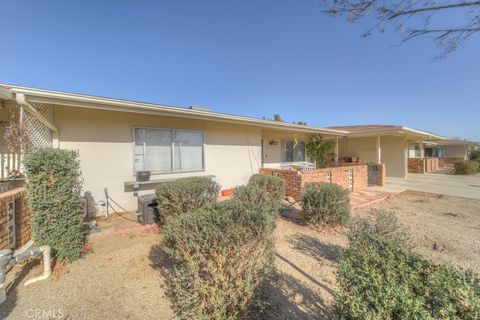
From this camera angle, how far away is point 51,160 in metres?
3.00

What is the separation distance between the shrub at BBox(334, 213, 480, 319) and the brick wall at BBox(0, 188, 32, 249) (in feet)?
14.9

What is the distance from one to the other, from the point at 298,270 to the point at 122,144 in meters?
5.24

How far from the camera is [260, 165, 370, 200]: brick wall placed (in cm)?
680

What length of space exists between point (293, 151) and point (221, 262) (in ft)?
31.4

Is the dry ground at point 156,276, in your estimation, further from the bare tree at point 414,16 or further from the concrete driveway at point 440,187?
the concrete driveway at point 440,187

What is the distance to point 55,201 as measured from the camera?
300cm

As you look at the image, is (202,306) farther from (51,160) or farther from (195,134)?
(195,134)

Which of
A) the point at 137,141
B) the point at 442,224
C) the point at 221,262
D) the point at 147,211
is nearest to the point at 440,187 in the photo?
the point at 442,224

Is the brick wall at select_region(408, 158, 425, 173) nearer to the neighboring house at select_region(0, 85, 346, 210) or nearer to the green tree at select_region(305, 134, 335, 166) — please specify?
the green tree at select_region(305, 134, 335, 166)

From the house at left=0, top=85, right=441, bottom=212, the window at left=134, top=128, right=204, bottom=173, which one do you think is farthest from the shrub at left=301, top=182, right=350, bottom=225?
the window at left=134, top=128, right=204, bottom=173

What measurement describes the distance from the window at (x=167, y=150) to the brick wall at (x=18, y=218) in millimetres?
2411

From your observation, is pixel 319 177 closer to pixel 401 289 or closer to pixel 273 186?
pixel 273 186

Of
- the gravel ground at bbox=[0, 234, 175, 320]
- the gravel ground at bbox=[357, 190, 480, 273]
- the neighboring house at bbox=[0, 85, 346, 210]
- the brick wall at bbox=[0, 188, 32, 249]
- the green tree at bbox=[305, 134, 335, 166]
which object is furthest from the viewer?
the green tree at bbox=[305, 134, 335, 166]

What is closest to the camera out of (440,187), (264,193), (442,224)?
(264,193)
